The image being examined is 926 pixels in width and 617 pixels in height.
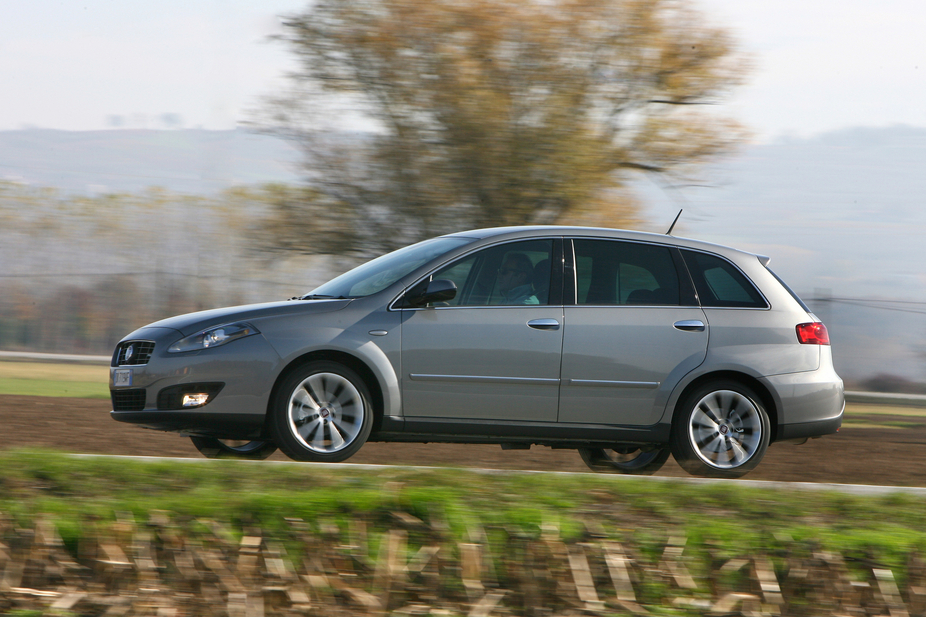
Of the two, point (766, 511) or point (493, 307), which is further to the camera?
point (493, 307)

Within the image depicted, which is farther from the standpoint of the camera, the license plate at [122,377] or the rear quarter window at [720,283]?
the rear quarter window at [720,283]

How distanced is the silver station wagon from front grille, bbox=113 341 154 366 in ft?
0.04

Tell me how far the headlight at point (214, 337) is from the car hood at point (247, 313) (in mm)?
41

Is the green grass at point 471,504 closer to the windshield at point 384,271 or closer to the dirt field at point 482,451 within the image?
the windshield at point 384,271

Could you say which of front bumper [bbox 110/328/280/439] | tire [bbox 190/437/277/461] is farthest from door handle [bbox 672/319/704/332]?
tire [bbox 190/437/277/461]

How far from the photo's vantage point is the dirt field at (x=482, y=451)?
7891 mm

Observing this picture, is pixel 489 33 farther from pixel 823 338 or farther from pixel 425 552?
pixel 425 552

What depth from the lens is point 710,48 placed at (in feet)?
48.1

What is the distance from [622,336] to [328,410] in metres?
1.98

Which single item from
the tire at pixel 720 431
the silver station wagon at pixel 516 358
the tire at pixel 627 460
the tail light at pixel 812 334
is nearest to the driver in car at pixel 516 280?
the silver station wagon at pixel 516 358

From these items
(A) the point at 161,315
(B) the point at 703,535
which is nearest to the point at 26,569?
(B) the point at 703,535

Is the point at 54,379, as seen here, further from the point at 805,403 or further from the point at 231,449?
the point at 805,403

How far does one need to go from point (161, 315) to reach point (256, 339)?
12017 millimetres

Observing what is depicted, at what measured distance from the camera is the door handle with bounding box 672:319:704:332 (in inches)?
268
